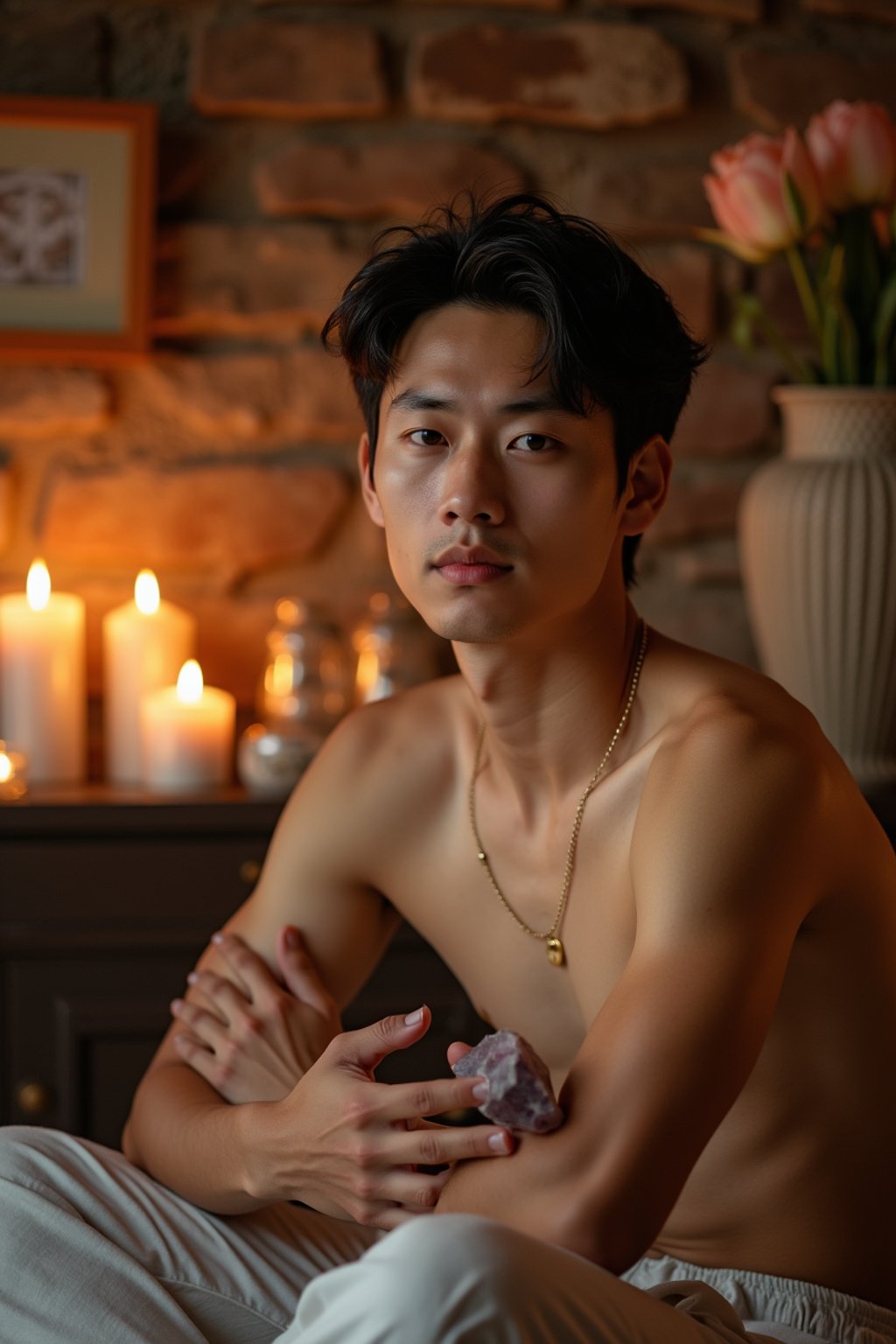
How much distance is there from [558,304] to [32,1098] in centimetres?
128

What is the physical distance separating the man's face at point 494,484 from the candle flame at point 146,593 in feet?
3.43

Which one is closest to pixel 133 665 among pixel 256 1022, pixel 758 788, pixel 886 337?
pixel 256 1022

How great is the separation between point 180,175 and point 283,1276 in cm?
166

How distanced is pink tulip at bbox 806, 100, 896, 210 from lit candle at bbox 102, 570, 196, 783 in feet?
3.58

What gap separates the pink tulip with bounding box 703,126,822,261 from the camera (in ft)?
6.59

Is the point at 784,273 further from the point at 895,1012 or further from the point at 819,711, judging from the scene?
the point at 895,1012

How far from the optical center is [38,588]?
2211 mm

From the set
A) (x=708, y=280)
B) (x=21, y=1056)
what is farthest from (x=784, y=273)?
(x=21, y=1056)

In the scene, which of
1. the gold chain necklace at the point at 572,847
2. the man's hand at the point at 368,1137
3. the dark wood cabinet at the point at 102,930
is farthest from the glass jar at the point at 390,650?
the man's hand at the point at 368,1137

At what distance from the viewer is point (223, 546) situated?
92.4 inches

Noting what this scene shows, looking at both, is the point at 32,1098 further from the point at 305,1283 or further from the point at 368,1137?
the point at 368,1137

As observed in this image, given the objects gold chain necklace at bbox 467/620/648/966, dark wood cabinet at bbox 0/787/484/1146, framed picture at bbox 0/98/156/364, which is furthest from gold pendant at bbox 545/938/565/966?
framed picture at bbox 0/98/156/364

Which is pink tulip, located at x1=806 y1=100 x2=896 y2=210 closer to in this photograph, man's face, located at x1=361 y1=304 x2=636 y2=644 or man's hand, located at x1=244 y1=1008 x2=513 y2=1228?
man's face, located at x1=361 y1=304 x2=636 y2=644

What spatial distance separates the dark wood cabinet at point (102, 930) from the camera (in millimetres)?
1958
